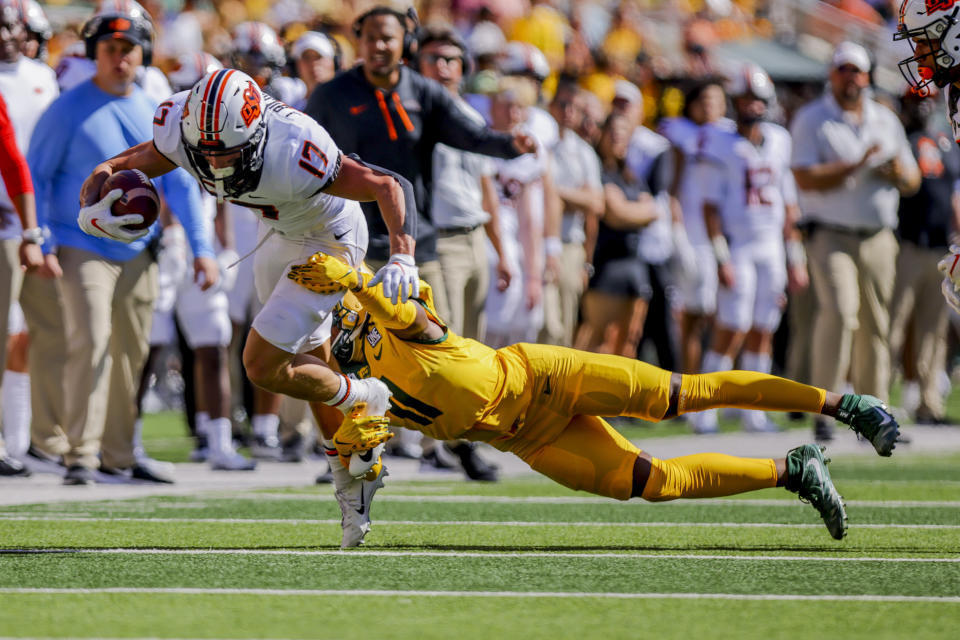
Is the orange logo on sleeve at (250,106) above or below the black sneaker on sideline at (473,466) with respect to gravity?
above

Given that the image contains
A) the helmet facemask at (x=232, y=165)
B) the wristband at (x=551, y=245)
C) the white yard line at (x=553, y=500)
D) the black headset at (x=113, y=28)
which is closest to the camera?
the helmet facemask at (x=232, y=165)

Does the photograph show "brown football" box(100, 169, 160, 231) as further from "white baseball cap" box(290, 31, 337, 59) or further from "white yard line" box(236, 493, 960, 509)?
"white baseball cap" box(290, 31, 337, 59)

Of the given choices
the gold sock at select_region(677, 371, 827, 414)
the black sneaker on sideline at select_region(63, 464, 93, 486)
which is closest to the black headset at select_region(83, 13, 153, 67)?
the black sneaker on sideline at select_region(63, 464, 93, 486)

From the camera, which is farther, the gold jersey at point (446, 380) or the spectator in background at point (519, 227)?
the spectator in background at point (519, 227)

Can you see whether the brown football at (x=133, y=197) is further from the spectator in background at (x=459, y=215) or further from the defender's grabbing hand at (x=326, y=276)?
the spectator in background at (x=459, y=215)

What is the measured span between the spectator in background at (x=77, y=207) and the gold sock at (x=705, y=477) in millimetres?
2868

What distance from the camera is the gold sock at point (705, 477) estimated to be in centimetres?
525

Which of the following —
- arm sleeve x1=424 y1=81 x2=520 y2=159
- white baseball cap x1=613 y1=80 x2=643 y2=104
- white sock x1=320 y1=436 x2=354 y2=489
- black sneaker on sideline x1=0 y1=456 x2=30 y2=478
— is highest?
white baseball cap x1=613 y1=80 x2=643 y2=104

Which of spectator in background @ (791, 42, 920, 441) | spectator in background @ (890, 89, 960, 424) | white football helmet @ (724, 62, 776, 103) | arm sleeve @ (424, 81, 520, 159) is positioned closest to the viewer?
arm sleeve @ (424, 81, 520, 159)

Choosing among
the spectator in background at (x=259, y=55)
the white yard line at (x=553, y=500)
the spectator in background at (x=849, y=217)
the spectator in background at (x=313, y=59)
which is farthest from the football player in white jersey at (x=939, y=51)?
the spectator in background at (x=259, y=55)

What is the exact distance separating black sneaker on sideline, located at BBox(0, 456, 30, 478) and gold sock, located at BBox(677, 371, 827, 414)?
4099 mm

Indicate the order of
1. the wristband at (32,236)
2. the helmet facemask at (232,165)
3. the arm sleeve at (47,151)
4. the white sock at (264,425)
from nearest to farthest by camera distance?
the helmet facemask at (232,165)
the wristband at (32,236)
the arm sleeve at (47,151)
the white sock at (264,425)

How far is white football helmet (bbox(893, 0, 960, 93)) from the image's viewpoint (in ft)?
17.8

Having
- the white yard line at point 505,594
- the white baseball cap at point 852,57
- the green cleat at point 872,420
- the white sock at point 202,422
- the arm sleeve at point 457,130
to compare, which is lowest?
the white sock at point 202,422
